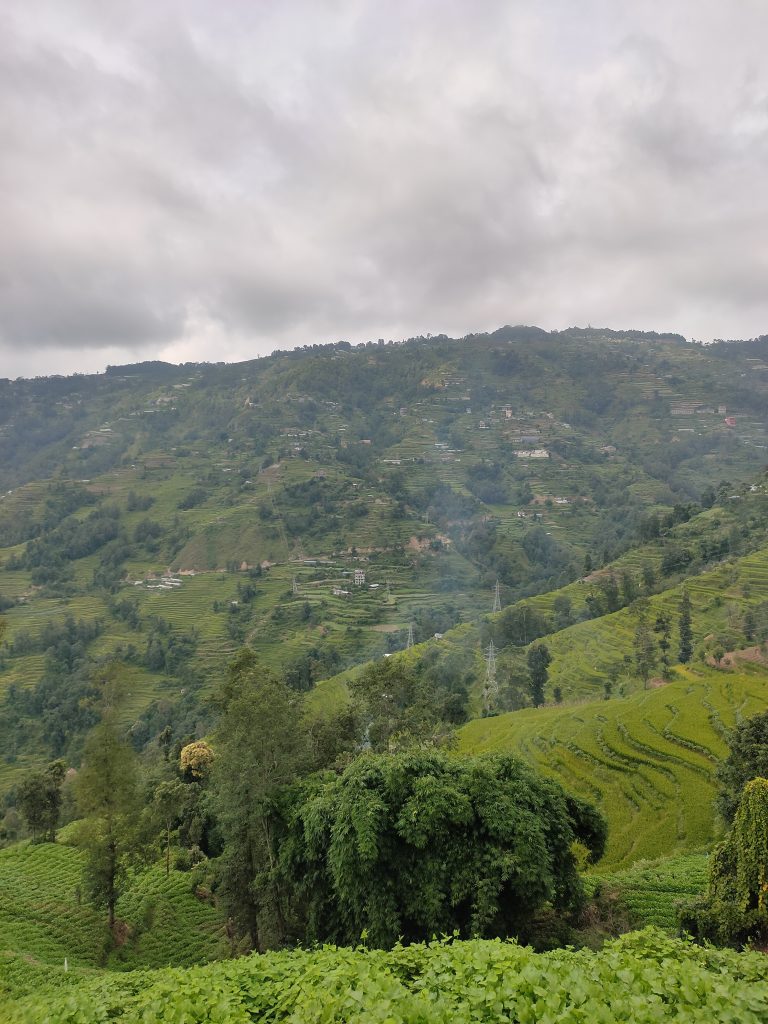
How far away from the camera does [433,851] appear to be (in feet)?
43.5

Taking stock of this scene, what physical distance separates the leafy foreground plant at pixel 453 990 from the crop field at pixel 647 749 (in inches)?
740

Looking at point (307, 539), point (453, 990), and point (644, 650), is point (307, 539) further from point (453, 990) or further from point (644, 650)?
point (453, 990)

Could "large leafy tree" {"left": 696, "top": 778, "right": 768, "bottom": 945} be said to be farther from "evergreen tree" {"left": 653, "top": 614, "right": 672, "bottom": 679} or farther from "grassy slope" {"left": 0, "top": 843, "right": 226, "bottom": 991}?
"evergreen tree" {"left": 653, "top": 614, "right": 672, "bottom": 679}

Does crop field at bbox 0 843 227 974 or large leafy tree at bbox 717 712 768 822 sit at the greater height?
large leafy tree at bbox 717 712 768 822

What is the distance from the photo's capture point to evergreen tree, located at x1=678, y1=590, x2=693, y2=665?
154 feet


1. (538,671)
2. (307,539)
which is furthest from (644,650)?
(307,539)

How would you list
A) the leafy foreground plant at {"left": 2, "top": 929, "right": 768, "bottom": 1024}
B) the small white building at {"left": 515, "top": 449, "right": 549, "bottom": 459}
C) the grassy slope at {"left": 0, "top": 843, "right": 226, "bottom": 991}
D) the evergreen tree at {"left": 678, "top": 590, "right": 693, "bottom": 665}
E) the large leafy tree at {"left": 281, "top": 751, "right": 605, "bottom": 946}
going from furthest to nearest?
the small white building at {"left": 515, "top": 449, "right": 549, "bottom": 459}, the evergreen tree at {"left": 678, "top": 590, "right": 693, "bottom": 665}, the grassy slope at {"left": 0, "top": 843, "right": 226, "bottom": 991}, the large leafy tree at {"left": 281, "top": 751, "right": 605, "bottom": 946}, the leafy foreground plant at {"left": 2, "top": 929, "right": 768, "bottom": 1024}

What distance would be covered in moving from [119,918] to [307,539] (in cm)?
10023

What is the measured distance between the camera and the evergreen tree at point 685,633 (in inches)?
1843

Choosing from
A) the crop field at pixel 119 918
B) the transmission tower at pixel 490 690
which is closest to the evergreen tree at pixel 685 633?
the transmission tower at pixel 490 690

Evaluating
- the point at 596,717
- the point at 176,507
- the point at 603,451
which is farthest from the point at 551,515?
the point at 596,717

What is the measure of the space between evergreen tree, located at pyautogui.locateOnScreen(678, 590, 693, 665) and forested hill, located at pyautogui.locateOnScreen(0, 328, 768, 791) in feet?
49.4

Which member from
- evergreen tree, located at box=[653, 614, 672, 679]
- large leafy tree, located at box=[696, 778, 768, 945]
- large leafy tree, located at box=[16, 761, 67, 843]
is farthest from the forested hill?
large leafy tree, located at box=[696, 778, 768, 945]

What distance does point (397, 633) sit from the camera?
84938mm
